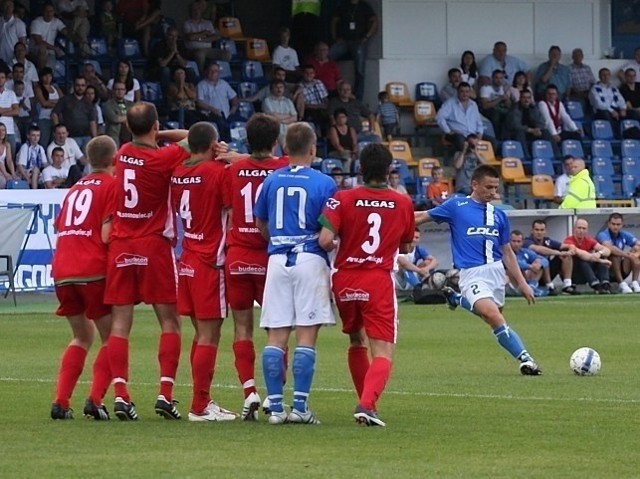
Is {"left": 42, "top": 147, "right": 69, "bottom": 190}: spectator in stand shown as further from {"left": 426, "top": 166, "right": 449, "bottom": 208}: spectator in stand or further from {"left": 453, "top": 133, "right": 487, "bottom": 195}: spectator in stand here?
{"left": 453, "top": 133, "right": 487, "bottom": 195}: spectator in stand

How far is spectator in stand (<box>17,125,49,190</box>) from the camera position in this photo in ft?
87.0

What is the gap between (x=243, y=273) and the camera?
1089cm

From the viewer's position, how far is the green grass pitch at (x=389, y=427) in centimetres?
866

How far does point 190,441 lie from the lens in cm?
976

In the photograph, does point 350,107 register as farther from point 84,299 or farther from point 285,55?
point 84,299

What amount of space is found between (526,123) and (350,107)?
4447mm

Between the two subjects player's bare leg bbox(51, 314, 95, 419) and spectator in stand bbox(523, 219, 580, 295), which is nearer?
player's bare leg bbox(51, 314, 95, 419)

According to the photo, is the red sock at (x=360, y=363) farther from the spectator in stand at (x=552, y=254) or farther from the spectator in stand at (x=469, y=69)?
the spectator in stand at (x=469, y=69)

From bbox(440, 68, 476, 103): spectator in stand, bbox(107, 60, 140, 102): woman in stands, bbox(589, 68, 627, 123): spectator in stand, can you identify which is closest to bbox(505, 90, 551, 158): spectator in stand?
bbox(440, 68, 476, 103): spectator in stand

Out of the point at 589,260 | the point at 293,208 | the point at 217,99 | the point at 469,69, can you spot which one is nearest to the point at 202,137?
the point at 293,208

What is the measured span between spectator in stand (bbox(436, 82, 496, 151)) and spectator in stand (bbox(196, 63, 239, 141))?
183 inches

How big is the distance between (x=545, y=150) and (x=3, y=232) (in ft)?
45.3

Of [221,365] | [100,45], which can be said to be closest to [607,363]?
[221,365]

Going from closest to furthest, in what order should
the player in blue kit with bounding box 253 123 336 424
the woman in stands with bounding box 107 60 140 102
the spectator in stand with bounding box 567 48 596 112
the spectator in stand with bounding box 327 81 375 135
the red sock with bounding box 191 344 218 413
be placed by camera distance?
1. the player in blue kit with bounding box 253 123 336 424
2. the red sock with bounding box 191 344 218 413
3. the woman in stands with bounding box 107 60 140 102
4. the spectator in stand with bounding box 327 81 375 135
5. the spectator in stand with bounding box 567 48 596 112
